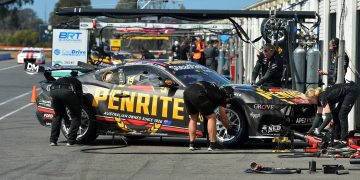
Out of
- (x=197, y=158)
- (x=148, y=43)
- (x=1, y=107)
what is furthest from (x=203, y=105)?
(x=148, y=43)

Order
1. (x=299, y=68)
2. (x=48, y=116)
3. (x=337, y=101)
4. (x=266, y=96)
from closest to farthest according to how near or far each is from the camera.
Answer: (x=337, y=101)
(x=266, y=96)
(x=48, y=116)
(x=299, y=68)

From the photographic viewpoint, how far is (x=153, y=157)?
12500 mm

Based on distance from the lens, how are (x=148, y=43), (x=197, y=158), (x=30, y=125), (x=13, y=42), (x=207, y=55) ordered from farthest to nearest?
(x=13, y=42) < (x=148, y=43) < (x=207, y=55) < (x=30, y=125) < (x=197, y=158)

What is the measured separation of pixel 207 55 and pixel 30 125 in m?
14.4

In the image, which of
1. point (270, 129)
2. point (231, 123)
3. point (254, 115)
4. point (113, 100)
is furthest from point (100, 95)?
point (270, 129)

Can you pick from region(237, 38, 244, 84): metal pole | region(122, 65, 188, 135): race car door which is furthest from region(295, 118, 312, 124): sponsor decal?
region(237, 38, 244, 84): metal pole

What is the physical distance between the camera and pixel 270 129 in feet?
44.2

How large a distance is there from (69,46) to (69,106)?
18.2 metres

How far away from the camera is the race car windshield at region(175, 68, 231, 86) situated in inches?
552

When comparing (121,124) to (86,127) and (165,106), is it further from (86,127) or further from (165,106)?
(165,106)

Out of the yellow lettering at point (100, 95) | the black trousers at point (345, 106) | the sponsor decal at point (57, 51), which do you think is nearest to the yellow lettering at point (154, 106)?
the yellow lettering at point (100, 95)

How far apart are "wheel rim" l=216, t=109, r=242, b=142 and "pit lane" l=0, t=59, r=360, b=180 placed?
339 millimetres

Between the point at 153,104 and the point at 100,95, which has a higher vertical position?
the point at 100,95

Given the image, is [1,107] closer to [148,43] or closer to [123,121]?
[123,121]
